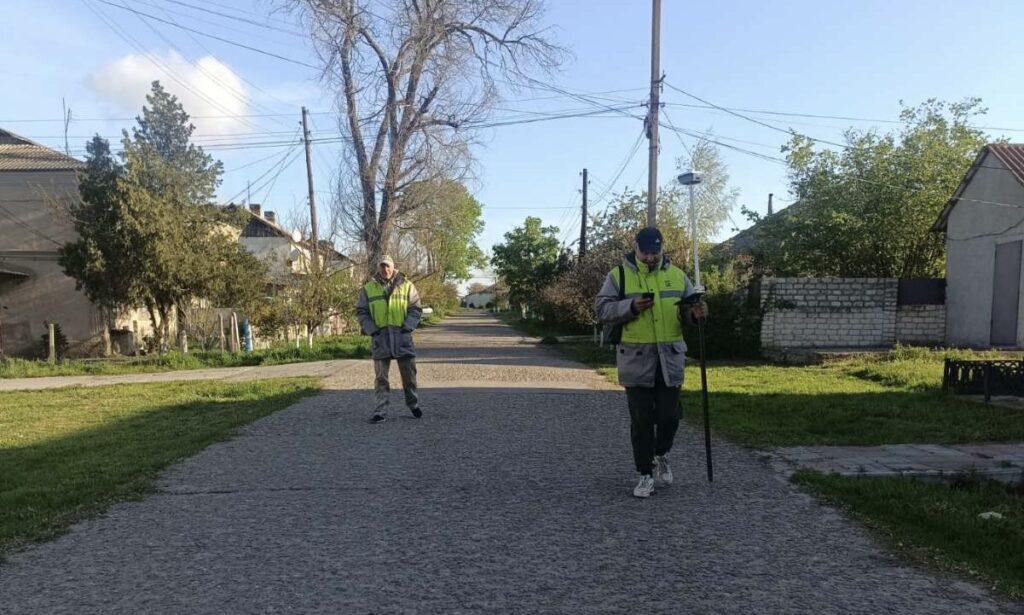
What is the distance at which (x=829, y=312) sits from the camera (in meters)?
16.8

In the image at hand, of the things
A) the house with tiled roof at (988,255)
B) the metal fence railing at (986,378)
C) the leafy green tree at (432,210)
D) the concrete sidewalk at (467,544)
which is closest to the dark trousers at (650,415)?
the concrete sidewalk at (467,544)

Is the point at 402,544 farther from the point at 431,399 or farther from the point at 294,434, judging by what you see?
the point at 431,399

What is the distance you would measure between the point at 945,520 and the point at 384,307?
593cm

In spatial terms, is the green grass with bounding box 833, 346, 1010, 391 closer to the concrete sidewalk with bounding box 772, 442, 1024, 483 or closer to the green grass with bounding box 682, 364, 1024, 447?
the green grass with bounding box 682, 364, 1024, 447

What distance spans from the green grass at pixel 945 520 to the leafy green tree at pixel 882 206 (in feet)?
52.5

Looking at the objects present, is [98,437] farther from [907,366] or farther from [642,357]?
[907,366]

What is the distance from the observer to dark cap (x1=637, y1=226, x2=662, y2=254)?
5012 mm

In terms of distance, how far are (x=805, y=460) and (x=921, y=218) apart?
17.1 meters

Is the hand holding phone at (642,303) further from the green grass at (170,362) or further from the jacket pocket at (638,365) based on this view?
the green grass at (170,362)

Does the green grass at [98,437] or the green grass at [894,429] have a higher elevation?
the green grass at [894,429]

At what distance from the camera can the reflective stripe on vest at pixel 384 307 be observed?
8.26m

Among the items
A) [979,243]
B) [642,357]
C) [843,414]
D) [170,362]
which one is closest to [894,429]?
[843,414]

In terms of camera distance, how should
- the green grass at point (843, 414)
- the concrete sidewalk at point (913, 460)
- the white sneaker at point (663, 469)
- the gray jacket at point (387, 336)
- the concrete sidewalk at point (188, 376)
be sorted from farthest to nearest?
the concrete sidewalk at point (188, 376)
the gray jacket at point (387, 336)
the green grass at point (843, 414)
the concrete sidewalk at point (913, 460)
the white sneaker at point (663, 469)

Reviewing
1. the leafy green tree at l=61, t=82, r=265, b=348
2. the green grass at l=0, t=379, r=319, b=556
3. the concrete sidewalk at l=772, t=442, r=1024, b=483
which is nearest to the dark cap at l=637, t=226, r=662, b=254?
the concrete sidewalk at l=772, t=442, r=1024, b=483
